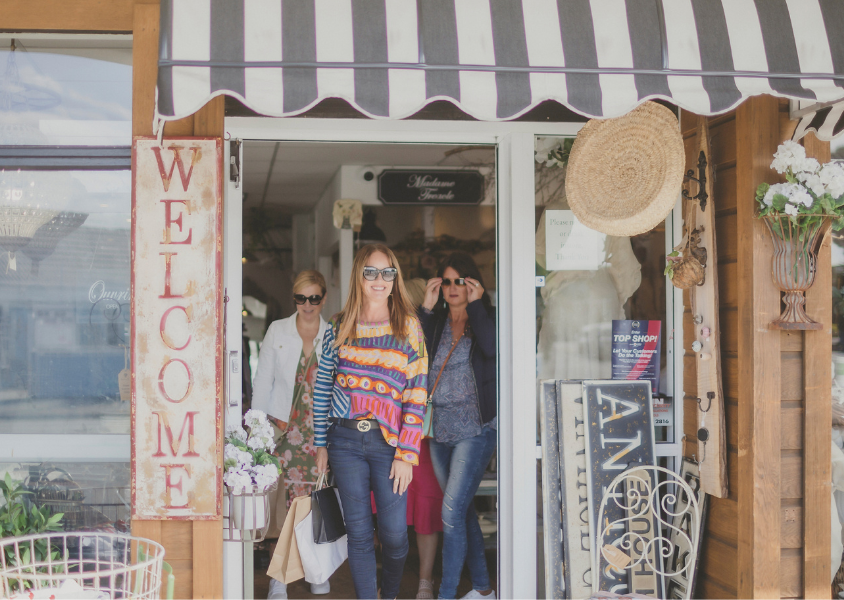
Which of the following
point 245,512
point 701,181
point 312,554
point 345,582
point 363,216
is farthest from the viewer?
point 363,216

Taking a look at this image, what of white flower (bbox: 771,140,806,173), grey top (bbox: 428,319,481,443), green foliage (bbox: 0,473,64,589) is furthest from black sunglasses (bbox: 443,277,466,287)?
green foliage (bbox: 0,473,64,589)

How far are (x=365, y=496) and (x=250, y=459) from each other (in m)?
0.52

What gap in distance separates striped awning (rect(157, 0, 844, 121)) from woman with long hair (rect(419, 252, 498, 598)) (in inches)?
52.7

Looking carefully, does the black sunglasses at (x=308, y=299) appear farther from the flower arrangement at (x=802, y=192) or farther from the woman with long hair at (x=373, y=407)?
the flower arrangement at (x=802, y=192)

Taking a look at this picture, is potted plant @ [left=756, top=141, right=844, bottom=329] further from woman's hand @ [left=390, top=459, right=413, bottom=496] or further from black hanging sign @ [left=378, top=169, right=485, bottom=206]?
black hanging sign @ [left=378, top=169, right=485, bottom=206]

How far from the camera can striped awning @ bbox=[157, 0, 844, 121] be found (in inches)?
86.9

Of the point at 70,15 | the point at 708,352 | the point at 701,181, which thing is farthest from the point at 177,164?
the point at 708,352

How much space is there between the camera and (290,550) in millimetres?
3182

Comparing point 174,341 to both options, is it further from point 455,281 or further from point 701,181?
point 701,181

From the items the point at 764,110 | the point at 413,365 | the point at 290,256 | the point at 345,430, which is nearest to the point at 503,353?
the point at 413,365

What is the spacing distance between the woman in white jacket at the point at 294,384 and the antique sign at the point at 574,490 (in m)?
1.44

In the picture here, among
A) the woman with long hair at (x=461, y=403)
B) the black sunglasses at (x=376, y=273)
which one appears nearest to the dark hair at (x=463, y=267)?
the woman with long hair at (x=461, y=403)

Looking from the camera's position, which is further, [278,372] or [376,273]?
[278,372]

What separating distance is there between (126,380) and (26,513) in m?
0.64
